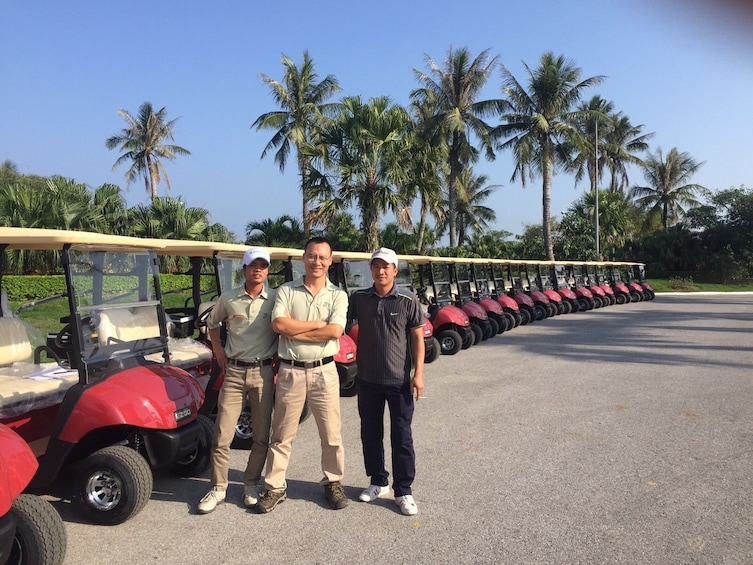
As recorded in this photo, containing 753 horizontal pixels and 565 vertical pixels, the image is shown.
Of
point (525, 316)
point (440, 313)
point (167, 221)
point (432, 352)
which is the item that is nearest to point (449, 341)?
point (440, 313)

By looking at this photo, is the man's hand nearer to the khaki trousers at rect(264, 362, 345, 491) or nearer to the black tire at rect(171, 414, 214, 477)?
the khaki trousers at rect(264, 362, 345, 491)

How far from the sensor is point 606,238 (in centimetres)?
3434

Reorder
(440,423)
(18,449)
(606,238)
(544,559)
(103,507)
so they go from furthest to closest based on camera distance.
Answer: (606,238), (440,423), (103,507), (544,559), (18,449)

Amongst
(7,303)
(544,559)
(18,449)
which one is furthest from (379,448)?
(7,303)

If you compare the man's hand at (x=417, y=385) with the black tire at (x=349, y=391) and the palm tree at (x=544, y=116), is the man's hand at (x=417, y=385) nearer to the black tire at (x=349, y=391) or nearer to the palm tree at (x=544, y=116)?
the black tire at (x=349, y=391)

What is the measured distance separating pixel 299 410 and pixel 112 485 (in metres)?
1.08

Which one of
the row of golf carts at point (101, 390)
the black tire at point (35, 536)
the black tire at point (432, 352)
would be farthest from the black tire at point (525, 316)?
the black tire at point (35, 536)

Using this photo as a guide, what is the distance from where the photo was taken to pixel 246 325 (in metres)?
3.48

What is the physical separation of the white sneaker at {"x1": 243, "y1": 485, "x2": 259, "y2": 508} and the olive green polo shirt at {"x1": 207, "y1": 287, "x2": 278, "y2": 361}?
0.77 metres

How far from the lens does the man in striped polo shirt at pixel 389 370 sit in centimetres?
346

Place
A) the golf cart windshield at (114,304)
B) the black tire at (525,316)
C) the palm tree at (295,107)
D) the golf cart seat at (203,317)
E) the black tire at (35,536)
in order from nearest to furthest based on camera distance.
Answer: the black tire at (35,536) → the golf cart windshield at (114,304) → the golf cart seat at (203,317) → the black tire at (525,316) → the palm tree at (295,107)

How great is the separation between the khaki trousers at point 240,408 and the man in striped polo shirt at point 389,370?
1.84ft

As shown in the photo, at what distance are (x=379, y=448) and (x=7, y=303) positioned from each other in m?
3.41

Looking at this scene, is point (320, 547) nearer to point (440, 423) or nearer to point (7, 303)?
point (440, 423)
